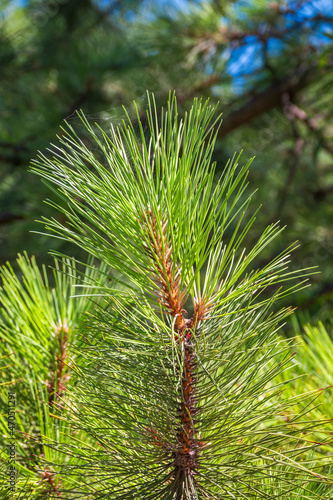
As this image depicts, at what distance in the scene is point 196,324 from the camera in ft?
0.93

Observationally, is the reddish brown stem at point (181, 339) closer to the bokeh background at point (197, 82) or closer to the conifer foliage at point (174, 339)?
the conifer foliage at point (174, 339)

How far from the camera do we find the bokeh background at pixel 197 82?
110 cm

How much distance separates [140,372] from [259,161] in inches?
56.5

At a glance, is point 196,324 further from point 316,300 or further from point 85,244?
point 316,300

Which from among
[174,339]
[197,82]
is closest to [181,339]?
[174,339]

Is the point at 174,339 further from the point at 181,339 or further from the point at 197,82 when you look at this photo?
the point at 197,82

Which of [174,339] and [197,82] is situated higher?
[197,82]

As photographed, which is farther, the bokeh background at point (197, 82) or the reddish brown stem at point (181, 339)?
the bokeh background at point (197, 82)

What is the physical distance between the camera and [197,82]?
1.34 meters

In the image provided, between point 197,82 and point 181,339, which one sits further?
point 197,82

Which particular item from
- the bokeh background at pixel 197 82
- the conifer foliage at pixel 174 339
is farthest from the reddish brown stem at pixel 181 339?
the bokeh background at pixel 197 82

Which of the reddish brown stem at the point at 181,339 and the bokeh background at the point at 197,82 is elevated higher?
the bokeh background at the point at 197,82

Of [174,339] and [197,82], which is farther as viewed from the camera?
[197,82]

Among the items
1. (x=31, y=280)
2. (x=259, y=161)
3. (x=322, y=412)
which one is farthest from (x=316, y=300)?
(x=31, y=280)
